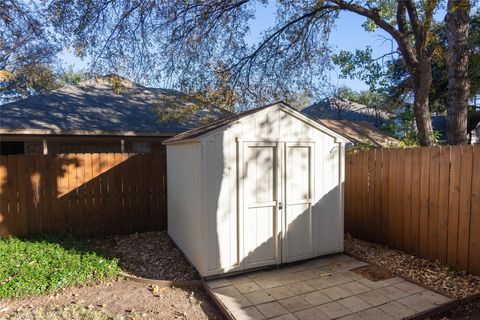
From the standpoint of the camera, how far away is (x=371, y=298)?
3.84 m

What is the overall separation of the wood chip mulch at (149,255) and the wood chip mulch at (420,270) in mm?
2965

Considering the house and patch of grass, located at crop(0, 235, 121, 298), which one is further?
the house

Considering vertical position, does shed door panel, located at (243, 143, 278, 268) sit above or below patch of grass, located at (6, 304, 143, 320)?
above

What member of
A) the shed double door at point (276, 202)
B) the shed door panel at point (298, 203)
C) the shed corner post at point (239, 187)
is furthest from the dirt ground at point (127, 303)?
the shed door panel at point (298, 203)

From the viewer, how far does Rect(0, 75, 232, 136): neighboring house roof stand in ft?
27.8

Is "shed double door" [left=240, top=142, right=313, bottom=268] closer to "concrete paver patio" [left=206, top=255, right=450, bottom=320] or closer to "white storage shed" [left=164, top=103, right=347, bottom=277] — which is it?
"white storage shed" [left=164, top=103, right=347, bottom=277]

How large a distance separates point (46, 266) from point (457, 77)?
31.7 ft

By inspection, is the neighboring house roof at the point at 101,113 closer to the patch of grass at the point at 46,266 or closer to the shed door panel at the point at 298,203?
the patch of grass at the point at 46,266


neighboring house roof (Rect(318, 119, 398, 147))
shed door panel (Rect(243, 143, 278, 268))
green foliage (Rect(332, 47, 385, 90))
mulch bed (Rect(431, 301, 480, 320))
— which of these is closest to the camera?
mulch bed (Rect(431, 301, 480, 320))

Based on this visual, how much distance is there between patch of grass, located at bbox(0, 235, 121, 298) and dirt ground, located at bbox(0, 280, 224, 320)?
0.51 ft

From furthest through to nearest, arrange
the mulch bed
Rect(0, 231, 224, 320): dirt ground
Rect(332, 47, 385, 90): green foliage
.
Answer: Rect(332, 47, 385, 90): green foliage, Rect(0, 231, 224, 320): dirt ground, the mulch bed

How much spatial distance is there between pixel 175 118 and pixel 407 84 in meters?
10.3

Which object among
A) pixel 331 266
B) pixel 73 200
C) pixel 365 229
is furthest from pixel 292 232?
pixel 73 200

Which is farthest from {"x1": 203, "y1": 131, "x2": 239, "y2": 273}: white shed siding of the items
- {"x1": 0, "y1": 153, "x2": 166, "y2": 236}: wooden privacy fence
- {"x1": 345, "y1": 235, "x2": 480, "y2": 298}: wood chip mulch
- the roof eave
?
the roof eave
